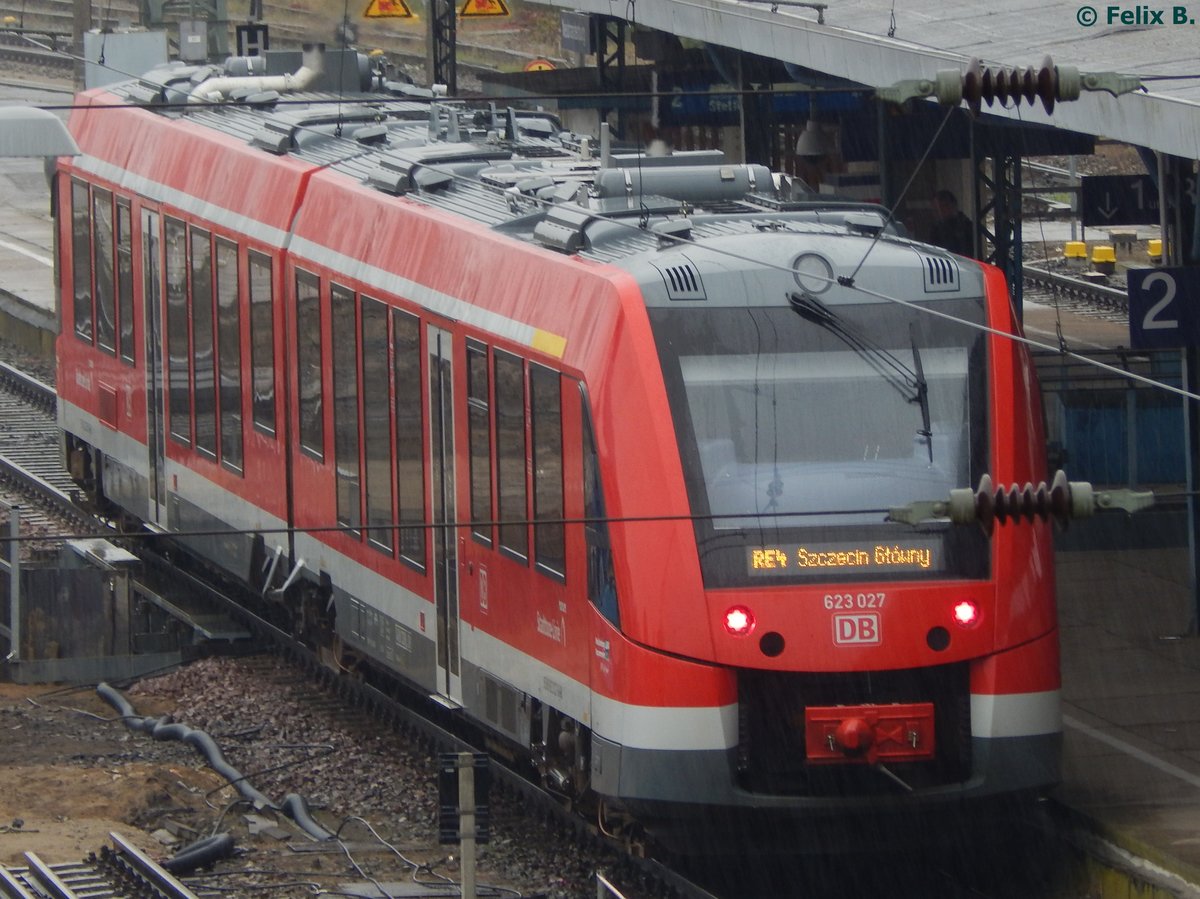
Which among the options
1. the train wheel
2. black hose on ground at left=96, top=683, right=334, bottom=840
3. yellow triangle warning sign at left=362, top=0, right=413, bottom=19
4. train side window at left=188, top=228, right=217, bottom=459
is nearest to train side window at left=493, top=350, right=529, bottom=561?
black hose on ground at left=96, top=683, right=334, bottom=840

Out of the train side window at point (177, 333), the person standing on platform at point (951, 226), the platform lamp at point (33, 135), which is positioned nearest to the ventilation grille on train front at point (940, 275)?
the platform lamp at point (33, 135)

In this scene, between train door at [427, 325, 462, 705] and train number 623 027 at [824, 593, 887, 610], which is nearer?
train number 623 027 at [824, 593, 887, 610]

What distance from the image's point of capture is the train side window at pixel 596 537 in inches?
427

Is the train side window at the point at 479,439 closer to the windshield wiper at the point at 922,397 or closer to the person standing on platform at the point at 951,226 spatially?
the windshield wiper at the point at 922,397

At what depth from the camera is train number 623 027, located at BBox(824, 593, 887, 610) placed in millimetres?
10617

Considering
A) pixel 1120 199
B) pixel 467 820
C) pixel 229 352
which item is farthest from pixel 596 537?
pixel 1120 199

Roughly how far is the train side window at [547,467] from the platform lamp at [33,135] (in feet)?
7.90

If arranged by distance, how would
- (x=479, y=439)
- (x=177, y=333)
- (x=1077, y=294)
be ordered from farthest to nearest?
(x=1077, y=294) → (x=177, y=333) → (x=479, y=439)

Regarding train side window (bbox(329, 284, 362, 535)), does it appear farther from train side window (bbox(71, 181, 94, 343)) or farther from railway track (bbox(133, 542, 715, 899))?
train side window (bbox(71, 181, 94, 343))

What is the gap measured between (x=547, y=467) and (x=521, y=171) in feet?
9.71

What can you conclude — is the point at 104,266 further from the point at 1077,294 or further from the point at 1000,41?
the point at 1077,294

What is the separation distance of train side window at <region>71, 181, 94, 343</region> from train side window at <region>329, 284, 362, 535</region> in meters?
5.15

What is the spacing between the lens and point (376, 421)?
13727mm

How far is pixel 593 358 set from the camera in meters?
11.1
